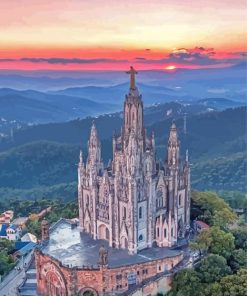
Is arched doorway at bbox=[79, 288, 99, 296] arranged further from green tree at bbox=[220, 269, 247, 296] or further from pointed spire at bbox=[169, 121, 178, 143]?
pointed spire at bbox=[169, 121, 178, 143]

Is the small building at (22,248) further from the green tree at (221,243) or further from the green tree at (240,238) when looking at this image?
the green tree at (240,238)

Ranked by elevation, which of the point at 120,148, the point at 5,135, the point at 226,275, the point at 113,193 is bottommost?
the point at 5,135

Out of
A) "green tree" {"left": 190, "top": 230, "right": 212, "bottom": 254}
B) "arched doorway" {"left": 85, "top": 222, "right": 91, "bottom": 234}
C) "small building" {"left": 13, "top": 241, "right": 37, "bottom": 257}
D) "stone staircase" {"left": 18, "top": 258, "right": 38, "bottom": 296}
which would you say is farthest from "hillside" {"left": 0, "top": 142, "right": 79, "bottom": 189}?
"green tree" {"left": 190, "top": 230, "right": 212, "bottom": 254}

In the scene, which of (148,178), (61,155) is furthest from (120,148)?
(61,155)

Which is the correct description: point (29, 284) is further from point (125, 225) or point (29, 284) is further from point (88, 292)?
point (125, 225)

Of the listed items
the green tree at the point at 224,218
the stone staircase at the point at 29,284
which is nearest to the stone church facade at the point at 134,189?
the green tree at the point at 224,218

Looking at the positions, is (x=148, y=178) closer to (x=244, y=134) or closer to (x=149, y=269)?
(x=149, y=269)

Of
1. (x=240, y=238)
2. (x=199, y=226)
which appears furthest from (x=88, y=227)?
(x=240, y=238)
